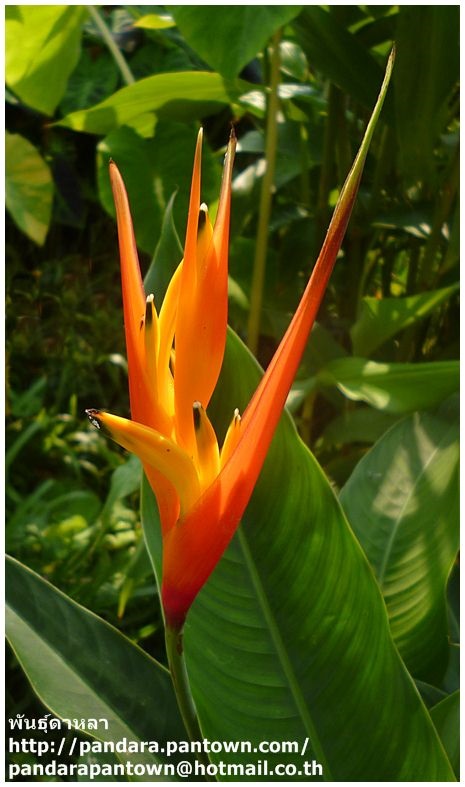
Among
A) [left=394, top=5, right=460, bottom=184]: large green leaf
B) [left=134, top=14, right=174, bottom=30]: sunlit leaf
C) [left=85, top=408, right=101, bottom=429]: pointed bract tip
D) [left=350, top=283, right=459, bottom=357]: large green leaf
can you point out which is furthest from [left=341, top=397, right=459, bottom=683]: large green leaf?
[left=134, top=14, right=174, bottom=30]: sunlit leaf

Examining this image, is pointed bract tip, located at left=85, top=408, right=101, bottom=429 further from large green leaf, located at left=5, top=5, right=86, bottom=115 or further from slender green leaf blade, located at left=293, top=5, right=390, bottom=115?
large green leaf, located at left=5, top=5, right=86, bottom=115

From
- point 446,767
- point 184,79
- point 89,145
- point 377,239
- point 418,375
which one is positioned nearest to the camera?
point 446,767

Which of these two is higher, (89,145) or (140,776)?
(89,145)

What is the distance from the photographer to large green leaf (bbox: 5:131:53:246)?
1.05m

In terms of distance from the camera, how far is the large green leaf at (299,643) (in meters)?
0.52

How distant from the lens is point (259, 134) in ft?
3.33

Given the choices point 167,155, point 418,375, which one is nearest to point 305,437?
point 418,375

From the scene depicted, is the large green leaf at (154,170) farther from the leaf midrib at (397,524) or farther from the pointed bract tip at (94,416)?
the pointed bract tip at (94,416)

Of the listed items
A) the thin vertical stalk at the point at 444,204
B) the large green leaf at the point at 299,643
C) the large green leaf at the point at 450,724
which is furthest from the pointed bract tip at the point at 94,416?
the thin vertical stalk at the point at 444,204

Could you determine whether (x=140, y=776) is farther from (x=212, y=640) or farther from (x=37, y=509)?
(x=37, y=509)

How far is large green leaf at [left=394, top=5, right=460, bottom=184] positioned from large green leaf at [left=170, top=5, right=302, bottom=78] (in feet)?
0.54

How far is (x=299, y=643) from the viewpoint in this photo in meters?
0.53

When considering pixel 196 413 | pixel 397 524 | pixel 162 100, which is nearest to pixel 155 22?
pixel 162 100

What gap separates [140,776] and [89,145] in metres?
1.22
